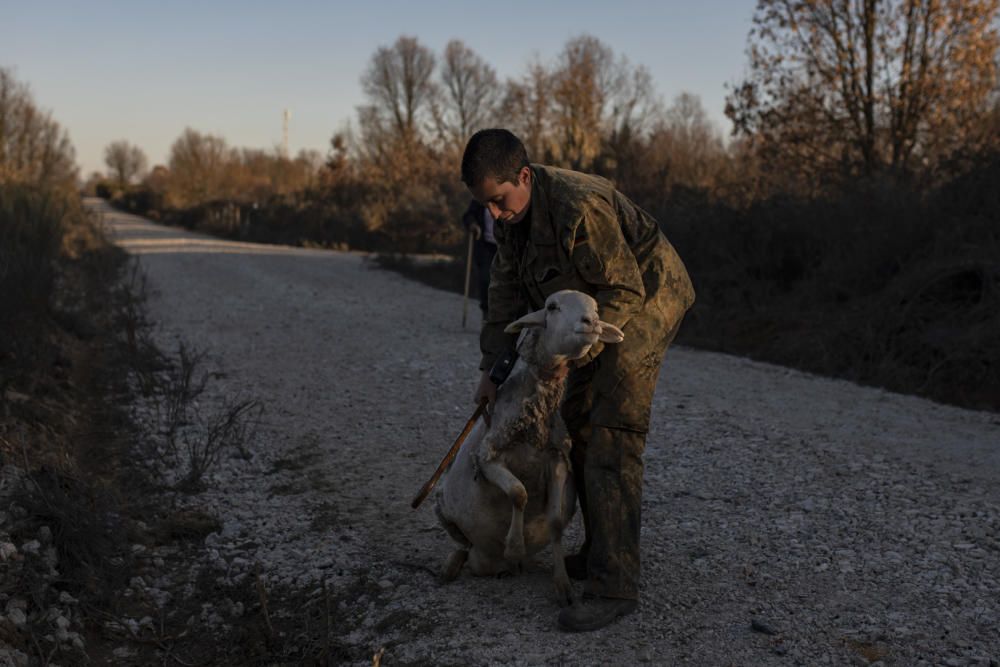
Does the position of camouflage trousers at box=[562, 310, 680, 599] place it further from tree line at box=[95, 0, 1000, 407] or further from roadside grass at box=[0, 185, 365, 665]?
tree line at box=[95, 0, 1000, 407]

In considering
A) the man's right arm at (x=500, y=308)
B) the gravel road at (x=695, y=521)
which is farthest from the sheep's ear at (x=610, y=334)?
the gravel road at (x=695, y=521)

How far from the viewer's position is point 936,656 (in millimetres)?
3512

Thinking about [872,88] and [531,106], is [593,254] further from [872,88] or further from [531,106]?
[531,106]

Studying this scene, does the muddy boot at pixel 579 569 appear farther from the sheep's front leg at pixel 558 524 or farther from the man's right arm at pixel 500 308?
the man's right arm at pixel 500 308

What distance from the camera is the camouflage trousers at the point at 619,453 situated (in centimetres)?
383

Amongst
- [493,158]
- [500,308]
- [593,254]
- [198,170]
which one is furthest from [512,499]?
[198,170]

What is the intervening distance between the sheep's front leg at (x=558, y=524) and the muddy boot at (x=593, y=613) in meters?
0.10

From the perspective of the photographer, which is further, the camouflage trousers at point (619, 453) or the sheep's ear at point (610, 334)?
the camouflage trousers at point (619, 453)

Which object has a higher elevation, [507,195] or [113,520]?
[507,195]

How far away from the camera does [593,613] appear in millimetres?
3775

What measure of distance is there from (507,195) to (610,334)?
73 centimetres

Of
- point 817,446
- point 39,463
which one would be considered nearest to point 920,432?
point 817,446

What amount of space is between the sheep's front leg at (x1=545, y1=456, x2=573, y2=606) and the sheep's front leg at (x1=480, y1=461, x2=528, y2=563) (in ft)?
0.42

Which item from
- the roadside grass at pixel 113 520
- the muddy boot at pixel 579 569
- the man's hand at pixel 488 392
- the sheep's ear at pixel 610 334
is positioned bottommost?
the roadside grass at pixel 113 520
